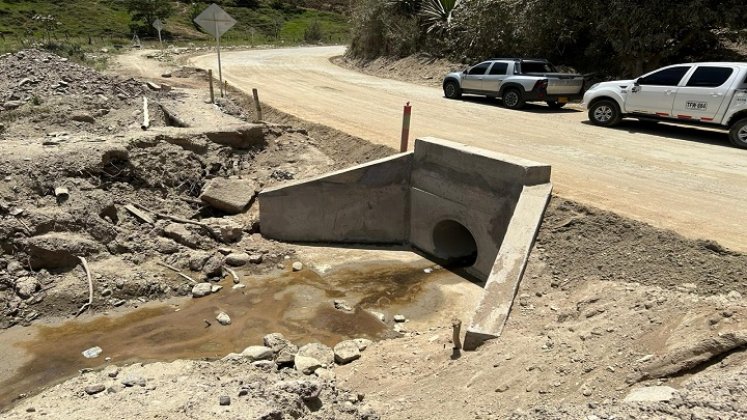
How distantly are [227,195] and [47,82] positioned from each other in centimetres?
839

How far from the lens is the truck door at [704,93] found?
487 inches

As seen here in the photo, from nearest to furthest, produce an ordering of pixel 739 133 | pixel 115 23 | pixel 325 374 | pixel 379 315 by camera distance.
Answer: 1. pixel 325 374
2. pixel 379 315
3. pixel 739 133
4. pixel 115 23

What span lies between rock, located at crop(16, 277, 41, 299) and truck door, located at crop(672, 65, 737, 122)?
14.0m

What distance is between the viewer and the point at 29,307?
855 centimetres

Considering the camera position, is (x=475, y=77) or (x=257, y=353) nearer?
(x=257, y=353)

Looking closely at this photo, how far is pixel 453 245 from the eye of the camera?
11.4 meters

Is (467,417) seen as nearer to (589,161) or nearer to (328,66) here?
(589,161)

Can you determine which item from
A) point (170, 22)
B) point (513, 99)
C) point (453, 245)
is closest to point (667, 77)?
point (513, 99)

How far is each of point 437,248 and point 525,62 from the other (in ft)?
31.7

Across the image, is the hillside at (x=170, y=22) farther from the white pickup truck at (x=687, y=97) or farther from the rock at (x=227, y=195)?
the white pickup truck at (x=687, y=97)

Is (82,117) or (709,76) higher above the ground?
(709,76)

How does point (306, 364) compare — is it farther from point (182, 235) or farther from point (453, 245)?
point (453, 245)

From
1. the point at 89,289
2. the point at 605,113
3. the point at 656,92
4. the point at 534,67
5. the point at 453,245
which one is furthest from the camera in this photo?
the point at 534,67

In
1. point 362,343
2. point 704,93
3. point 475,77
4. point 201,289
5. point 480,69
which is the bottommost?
point 201,289
